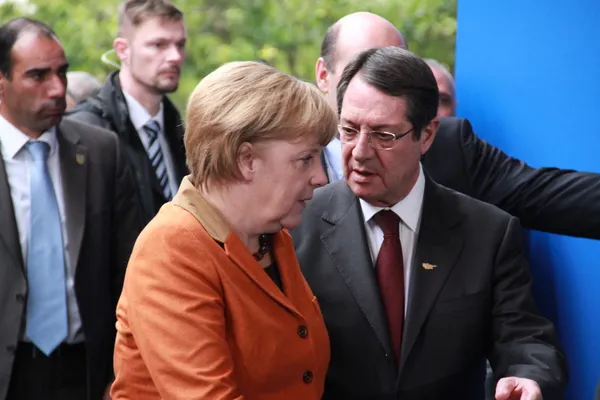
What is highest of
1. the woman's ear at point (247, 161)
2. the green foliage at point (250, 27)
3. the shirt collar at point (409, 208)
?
the woman's ear at point (247, 161)

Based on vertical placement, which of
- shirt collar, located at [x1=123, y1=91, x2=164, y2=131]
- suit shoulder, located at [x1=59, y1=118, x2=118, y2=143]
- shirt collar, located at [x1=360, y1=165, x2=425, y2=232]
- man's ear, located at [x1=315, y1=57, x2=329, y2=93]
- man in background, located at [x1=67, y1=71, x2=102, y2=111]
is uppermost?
man's ear, located at [x1=315, y1=57, x2=329, y2=93]

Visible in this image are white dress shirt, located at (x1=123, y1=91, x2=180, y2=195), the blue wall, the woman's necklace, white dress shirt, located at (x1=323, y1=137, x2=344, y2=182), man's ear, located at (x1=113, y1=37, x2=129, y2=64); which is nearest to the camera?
the woman's necklace

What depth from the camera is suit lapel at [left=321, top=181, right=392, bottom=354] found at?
289 cm

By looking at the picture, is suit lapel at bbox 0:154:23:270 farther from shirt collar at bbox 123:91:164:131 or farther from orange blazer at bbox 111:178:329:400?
orange blazer at bbox 111:178:329:400

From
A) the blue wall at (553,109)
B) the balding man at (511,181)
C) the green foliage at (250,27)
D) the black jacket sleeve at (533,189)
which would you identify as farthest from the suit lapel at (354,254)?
the green foliage at (250,27)

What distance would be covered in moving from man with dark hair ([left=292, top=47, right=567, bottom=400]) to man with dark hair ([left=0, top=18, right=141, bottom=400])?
4.09 ft

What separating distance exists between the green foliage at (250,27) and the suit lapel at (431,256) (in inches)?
321

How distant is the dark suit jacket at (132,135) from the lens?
4.84 metres

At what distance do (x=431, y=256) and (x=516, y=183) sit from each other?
2.21 ft

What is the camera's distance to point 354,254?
117 inches

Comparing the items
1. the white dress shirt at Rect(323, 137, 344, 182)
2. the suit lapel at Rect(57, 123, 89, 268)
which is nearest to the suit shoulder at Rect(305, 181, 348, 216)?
the white dress shirt at Rect(323, 137, 344, 182)

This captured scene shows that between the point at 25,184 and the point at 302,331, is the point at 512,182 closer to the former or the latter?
the point at 302,331

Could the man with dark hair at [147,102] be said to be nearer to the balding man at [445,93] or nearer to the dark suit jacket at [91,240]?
the dark suit jacket at [91,240]

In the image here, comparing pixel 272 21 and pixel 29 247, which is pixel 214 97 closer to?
pixel 29 247
